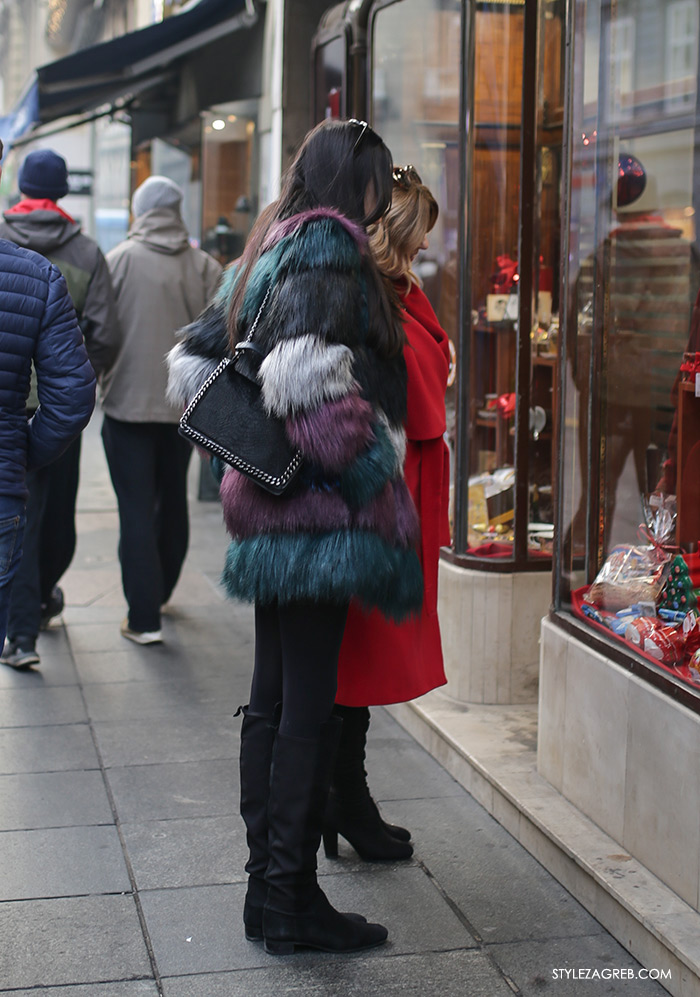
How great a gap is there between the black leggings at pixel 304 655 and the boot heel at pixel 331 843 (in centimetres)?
68

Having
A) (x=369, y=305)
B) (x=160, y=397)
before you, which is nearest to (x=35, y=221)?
(x=160, y=397)

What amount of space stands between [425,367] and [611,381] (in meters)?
1.11

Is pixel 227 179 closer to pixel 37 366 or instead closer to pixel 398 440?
pixel 37 366

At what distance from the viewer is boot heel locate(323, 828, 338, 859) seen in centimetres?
348

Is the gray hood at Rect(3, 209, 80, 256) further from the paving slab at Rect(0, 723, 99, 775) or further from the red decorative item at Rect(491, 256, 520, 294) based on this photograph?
the paving slab at Rect(0, 723, 99, 775)

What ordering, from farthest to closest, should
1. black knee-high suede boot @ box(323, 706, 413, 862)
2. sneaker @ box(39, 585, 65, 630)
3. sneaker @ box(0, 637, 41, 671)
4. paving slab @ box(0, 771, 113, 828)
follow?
sneaker @ box(39, 585, 65, 630)
sneaker @ box(0, 637, 41, 671)
paving slab @ box(0, 771, 113, 828)
black knee-high suede boot @ box(323, 706, 413, 862)

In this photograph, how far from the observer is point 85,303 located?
5410 millimetres

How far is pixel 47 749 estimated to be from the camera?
14.2 feet

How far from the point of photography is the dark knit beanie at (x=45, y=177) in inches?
211

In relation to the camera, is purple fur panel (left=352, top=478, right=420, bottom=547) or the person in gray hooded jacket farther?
the person in gray hooded jacket

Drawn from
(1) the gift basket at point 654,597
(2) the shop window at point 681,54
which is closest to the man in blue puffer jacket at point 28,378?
(1) the gift basket at point 654,597

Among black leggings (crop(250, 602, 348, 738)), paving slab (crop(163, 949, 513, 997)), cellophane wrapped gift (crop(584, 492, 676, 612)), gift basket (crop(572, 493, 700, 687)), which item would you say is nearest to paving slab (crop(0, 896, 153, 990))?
paving slab (crop(163, 949, 513, 997))

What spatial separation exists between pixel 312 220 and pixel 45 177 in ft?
9.92
